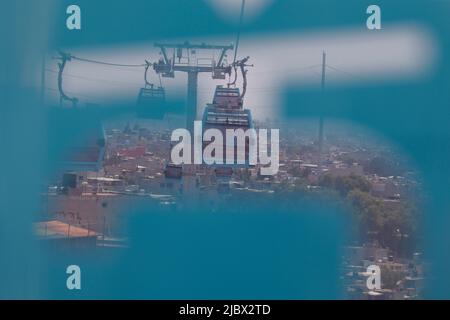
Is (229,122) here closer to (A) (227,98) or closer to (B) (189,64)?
(A) (227,98)

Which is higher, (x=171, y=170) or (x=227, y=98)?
(x=227, y=98)

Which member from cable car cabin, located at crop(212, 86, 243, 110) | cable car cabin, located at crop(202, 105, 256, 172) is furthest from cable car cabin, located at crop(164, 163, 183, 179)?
cable car cabin, located at crop(212, 86, 243, 110)

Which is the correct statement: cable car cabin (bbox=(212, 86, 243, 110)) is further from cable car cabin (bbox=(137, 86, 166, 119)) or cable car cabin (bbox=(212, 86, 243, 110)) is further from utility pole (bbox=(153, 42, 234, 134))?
cable car cabin (bbox=(137, 86, 166, 119))

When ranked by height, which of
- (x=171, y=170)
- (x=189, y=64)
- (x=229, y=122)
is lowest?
(x=171, y=170)

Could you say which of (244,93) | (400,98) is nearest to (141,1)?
(244,93)

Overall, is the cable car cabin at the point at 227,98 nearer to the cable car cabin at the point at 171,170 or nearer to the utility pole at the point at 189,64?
the utility pole at the point at 189,64

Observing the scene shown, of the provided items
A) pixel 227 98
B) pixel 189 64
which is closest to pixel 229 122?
pixel 227 98
